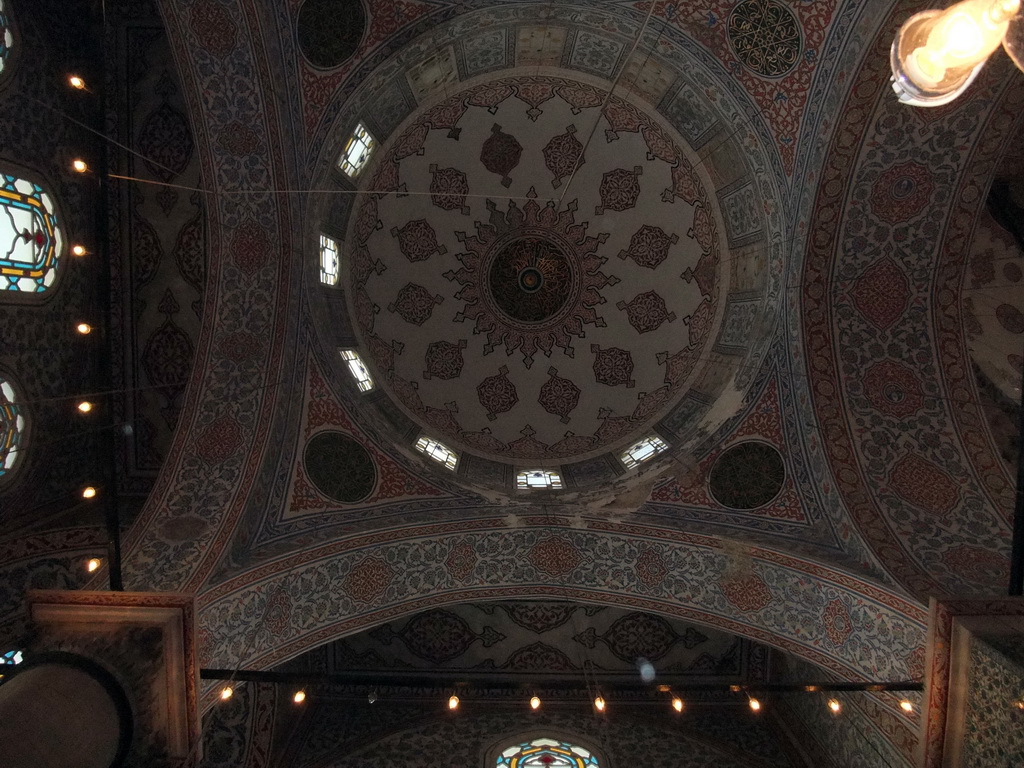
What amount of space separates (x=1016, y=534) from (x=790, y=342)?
3645 mm

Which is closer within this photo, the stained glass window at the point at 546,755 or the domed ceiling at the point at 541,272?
the stained glass window at the point at 546,755

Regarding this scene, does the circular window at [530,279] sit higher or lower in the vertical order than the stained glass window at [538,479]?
higher

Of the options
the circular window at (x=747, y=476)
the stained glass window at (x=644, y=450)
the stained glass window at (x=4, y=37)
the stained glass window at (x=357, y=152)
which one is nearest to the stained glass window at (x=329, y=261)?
the stained glass window at (x=357, y=152)

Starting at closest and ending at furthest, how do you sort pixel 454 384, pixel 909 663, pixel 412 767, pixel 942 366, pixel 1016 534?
1. pixel 1016 534
2. pixel 909 663
3. pixel 942 366
4. pixel 412 767
5. pixel 454 384

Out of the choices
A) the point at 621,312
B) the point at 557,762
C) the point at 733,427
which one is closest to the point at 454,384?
the point at 621,312

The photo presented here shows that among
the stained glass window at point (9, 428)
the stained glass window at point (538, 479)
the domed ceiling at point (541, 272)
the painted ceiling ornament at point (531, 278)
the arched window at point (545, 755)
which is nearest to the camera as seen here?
the stained glass window at point (9, 428)

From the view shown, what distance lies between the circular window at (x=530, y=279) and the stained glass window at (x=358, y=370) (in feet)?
7.95

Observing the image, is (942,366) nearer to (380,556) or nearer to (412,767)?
(380,556)

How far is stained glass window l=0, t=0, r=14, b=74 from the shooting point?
6.74 m

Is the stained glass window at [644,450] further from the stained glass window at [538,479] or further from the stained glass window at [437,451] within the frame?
the stained glass window at [437,451]

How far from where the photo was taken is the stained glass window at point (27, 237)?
696 cm

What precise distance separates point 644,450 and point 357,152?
5.62 metres

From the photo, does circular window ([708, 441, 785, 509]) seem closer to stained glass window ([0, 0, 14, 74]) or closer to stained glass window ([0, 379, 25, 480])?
stained glass window ([0, 379, 25, 480])

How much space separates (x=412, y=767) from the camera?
9.01 metres
